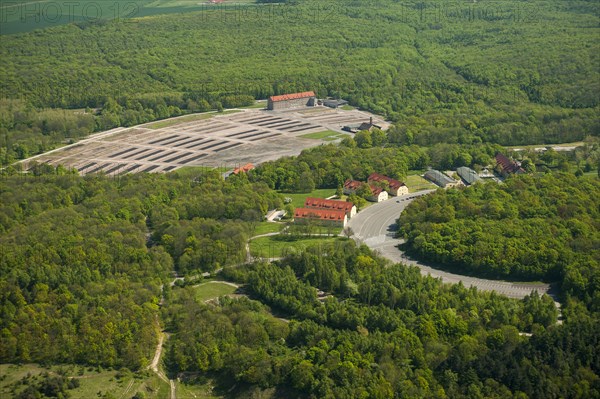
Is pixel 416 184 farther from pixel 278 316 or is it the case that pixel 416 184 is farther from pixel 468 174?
pixel 278 316

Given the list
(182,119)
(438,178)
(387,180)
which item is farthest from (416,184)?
(182,119)

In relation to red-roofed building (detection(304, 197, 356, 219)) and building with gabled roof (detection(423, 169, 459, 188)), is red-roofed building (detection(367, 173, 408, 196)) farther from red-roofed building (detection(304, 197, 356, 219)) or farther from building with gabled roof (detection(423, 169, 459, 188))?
red-roofed building (detection(304, 197, 356, 219))

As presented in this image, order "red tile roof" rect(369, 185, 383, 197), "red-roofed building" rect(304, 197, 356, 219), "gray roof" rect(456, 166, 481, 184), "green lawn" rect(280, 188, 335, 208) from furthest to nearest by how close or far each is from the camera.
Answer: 1. "gray roof" rect(456, 166, 481, 184)
2. "red tile roof" rect(369, 185, 383, 197)
3. "green lawn" rect(280, 188, 335, 208)
4. "red-roofed building" rect(304, 197, 356, 219)

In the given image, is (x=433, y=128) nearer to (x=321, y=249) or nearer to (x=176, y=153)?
(x=176, y=153)

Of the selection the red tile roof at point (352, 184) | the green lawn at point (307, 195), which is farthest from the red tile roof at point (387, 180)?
the green lawn at point (307, 195)

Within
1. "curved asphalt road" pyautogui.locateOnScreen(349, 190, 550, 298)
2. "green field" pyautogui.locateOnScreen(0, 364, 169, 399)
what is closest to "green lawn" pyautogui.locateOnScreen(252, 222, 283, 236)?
"curved asphalt road" pyautogui.locateOnScreen(349, 190, 550, 298)

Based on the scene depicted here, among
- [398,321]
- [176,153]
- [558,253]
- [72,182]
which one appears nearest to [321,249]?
[398,321]

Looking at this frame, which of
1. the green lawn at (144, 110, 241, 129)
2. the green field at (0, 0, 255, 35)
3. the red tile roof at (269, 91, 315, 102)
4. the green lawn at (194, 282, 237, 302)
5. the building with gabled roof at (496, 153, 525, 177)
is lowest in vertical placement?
the building with gabled roof at (496, 153, 525, 177)
